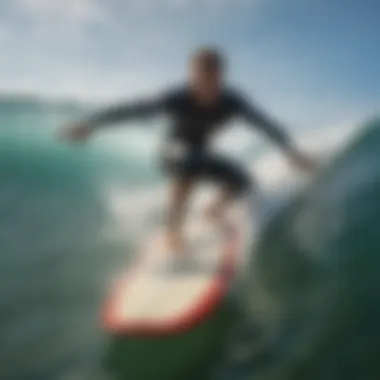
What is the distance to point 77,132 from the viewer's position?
140 centimetres

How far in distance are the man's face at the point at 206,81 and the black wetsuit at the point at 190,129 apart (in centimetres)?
1

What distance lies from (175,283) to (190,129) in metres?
0.24

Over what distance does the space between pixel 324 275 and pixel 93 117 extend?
0.44m

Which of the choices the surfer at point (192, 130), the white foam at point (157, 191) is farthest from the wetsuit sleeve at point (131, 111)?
the white foam at point (157, 191)

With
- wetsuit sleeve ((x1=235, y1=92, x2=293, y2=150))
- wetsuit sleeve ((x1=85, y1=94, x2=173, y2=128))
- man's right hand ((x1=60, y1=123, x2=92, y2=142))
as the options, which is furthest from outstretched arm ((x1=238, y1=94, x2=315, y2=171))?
man's right hand ((x1=60, y1=123, x2=92, y2=142))

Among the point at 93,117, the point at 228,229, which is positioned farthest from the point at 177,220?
the point at 93,117

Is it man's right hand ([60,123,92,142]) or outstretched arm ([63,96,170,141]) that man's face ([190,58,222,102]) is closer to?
outstretched arm ([63,96,170,141])

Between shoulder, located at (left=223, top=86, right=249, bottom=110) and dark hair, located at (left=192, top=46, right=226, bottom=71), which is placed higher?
dark hair, located at (left=192, top=46, right=226, bottom=71)

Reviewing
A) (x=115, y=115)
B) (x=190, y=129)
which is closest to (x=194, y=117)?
(x=190, y=129)

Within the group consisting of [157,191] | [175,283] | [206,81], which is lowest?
[175,283]

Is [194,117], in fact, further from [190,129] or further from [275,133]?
[275,133]

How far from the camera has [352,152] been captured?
145 centimetres

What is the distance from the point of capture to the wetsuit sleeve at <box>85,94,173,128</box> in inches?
55.4

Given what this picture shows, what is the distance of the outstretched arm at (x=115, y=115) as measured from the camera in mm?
1403
